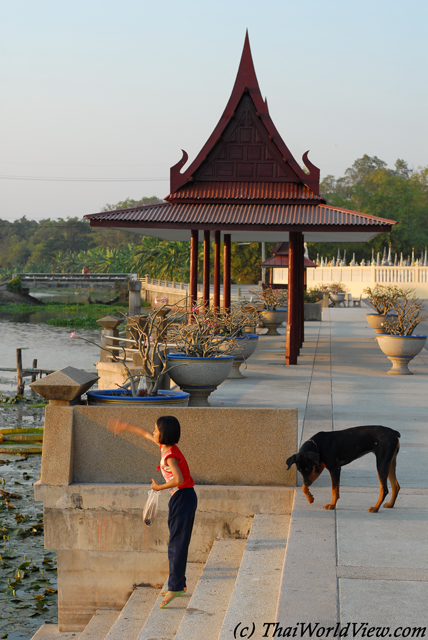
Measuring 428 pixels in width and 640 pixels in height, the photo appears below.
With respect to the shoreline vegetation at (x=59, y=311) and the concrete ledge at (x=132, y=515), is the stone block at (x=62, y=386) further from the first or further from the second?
the shoreline vegetation at (x=59, y=311)

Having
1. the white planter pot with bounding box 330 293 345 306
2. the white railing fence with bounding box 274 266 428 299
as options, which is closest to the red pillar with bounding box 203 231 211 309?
the white planter pot with bounding box 330 293 345 306

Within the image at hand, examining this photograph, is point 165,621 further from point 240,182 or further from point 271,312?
point 271,312

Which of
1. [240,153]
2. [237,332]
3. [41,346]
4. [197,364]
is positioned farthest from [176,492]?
[41,346]

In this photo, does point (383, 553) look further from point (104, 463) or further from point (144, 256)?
point (144, 256)

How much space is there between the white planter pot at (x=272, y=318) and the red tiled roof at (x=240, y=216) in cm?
842

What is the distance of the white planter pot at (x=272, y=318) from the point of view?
2620cm

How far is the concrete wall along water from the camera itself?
723 centimetres

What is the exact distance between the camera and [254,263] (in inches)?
3157

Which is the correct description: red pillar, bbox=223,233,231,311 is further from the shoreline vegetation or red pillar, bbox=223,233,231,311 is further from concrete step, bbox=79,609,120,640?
the shoreline vegetation

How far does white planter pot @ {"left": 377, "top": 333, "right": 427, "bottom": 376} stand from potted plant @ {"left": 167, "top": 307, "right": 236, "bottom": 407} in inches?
220

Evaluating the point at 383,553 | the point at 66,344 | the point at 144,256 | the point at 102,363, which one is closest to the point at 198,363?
the point at 383,553

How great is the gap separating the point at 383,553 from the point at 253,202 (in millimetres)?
13200

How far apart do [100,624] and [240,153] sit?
13.4m

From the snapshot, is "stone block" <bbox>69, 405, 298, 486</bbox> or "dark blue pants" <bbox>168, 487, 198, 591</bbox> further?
"stone block" <bbox>69, 405, 298, 486</bbox>
